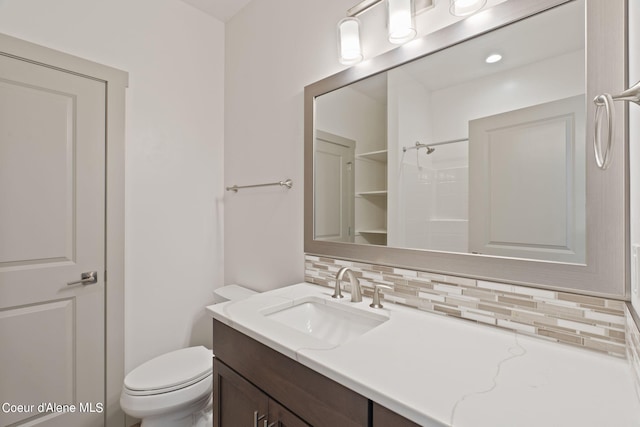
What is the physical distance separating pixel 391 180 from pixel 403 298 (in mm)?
473

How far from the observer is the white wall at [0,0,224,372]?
5.45 feet

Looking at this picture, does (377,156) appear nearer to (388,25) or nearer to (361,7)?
(388,25)

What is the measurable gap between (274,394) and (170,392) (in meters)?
0.80

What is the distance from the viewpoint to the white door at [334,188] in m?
1.40

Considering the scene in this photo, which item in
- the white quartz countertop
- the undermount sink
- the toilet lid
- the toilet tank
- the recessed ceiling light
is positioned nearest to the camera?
the white quartz countertop

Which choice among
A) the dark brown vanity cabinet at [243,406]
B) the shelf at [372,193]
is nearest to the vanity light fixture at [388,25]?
the shelf at [372,193]

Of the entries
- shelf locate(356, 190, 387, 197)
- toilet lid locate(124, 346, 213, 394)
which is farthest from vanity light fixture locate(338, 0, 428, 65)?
toilet lid locate(124, 346, 213, 394)

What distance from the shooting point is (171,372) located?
1.47m

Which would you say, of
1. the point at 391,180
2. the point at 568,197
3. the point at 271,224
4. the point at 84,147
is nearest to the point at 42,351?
the point at 84,147

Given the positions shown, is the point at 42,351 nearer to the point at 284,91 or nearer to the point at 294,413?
the point at 294,413

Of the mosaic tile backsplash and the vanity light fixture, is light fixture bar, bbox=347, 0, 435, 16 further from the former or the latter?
the mosaic tile backsplash

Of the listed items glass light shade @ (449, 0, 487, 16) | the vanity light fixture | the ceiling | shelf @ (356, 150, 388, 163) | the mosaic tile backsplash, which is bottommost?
the mosaic tile backsplash

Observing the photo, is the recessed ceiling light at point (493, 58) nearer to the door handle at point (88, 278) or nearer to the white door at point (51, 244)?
the white door at point (51, 244)

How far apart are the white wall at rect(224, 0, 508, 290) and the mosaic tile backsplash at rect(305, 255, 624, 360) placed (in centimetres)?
59
